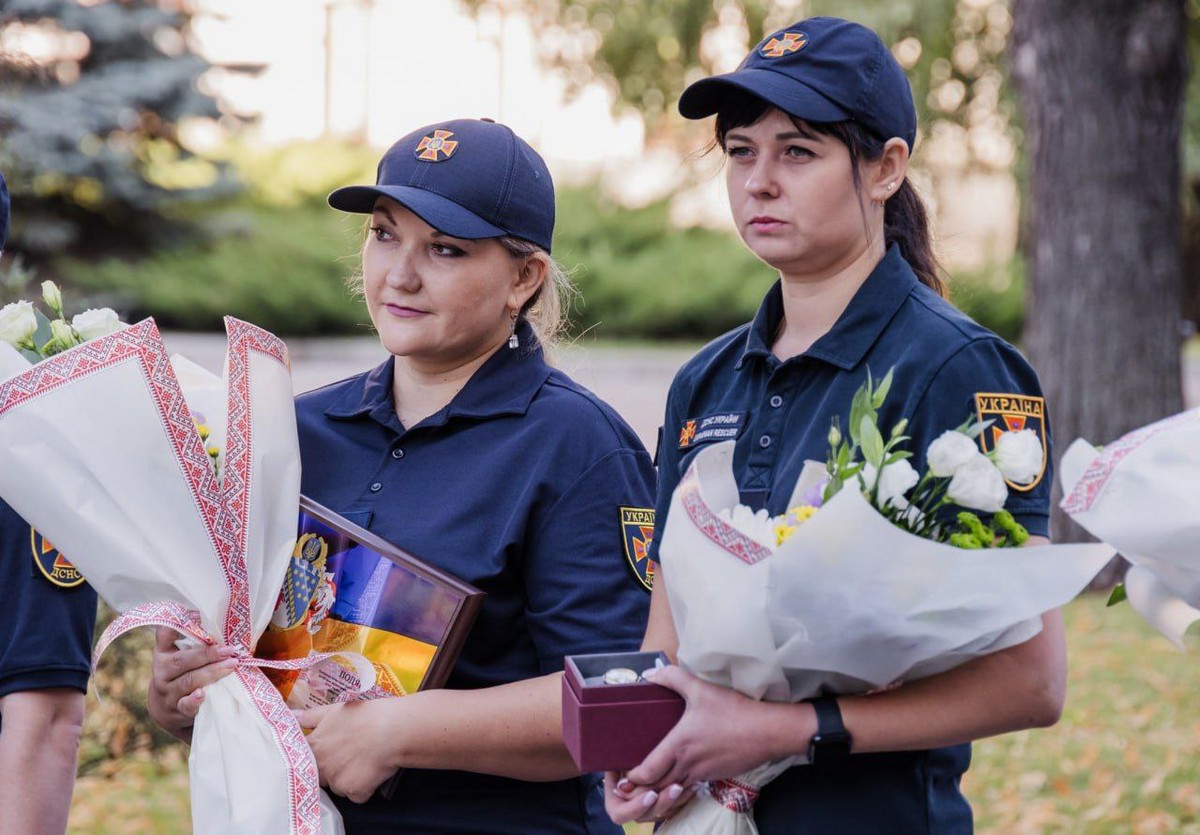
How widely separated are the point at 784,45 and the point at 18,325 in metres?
1.31

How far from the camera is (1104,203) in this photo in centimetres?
760

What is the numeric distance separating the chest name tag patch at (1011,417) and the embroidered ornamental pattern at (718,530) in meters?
0.37

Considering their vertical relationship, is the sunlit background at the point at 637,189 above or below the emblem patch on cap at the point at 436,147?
below

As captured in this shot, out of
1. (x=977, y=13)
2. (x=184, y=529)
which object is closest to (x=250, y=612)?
(x=184, y=529)

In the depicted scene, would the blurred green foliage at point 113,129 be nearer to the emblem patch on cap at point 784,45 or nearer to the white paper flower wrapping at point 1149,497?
the emblem patch on cap at point 784,45

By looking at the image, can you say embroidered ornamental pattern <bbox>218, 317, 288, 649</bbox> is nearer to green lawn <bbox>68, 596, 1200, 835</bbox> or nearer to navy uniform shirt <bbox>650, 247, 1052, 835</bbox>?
navy uniform shirt <bbox>650, 247, 1052, 835</bbox>

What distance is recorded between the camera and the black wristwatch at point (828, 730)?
1792 mm

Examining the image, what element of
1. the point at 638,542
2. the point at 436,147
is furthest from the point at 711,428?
the point at 436,147

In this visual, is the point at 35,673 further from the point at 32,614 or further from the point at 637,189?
the point at 637,189

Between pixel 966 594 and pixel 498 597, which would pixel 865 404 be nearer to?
pixel 966 594

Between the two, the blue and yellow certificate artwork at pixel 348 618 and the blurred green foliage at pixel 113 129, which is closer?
the blue and yellow certificate artwork at pixel 348 618

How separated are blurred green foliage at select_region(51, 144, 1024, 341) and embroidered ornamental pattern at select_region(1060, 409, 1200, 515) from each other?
15.6m

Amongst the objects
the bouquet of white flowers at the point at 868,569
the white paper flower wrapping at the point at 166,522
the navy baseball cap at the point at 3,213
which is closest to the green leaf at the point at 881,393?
the bouquet of white flowers at the point at 868,569

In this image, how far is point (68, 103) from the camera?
15.1 m
